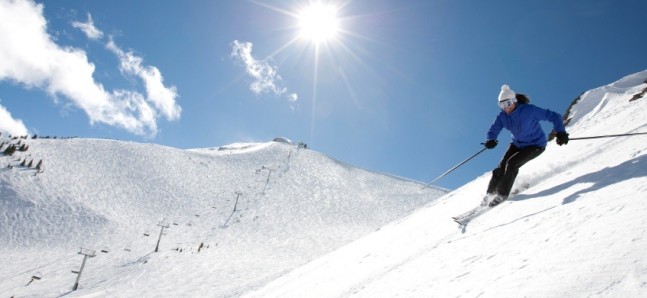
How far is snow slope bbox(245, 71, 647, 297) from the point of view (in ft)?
8.01

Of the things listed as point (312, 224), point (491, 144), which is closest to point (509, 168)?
point (491, 144)

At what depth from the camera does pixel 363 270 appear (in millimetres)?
5387

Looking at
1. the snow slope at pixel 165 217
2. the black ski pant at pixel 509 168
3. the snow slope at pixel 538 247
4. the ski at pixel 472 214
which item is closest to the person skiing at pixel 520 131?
the black ski pant at pixel 509 168

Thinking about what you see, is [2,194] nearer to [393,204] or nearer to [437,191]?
[393,204]

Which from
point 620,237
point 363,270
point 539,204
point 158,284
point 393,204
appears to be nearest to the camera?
point 620,237

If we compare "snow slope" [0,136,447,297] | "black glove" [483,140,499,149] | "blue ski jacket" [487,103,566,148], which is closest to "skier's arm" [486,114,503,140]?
"black glove" [483,140,499,149]

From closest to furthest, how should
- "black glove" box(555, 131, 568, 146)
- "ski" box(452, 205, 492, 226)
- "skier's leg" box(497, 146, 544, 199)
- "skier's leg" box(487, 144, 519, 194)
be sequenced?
"ski" box(452, 205, 492, 226) → "skier's leg" box(497, 146, 544, 199) → "skier's leg" box(487, 144, 519, 194) → "black glove" box(555, 131, 568, 146)

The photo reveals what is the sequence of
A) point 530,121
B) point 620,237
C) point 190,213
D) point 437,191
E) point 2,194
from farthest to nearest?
1. point 437,191
2. point 190,213
3. point 2,194
4. point 530,121
5. point 620,237

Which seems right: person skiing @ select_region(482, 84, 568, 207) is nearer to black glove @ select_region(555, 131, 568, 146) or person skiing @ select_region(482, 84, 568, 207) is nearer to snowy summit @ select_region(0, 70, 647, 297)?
black glove @ select_region(555, 131, 568, 146)

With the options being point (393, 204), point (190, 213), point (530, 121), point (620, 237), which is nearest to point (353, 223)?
point (393, 204)

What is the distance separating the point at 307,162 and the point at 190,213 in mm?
28445

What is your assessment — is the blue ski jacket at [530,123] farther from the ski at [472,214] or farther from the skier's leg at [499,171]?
the ski at [472,214]

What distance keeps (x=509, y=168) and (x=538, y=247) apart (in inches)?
126

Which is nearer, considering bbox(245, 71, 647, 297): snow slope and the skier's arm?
bbox(245, 71, 647, 297): snow slope
